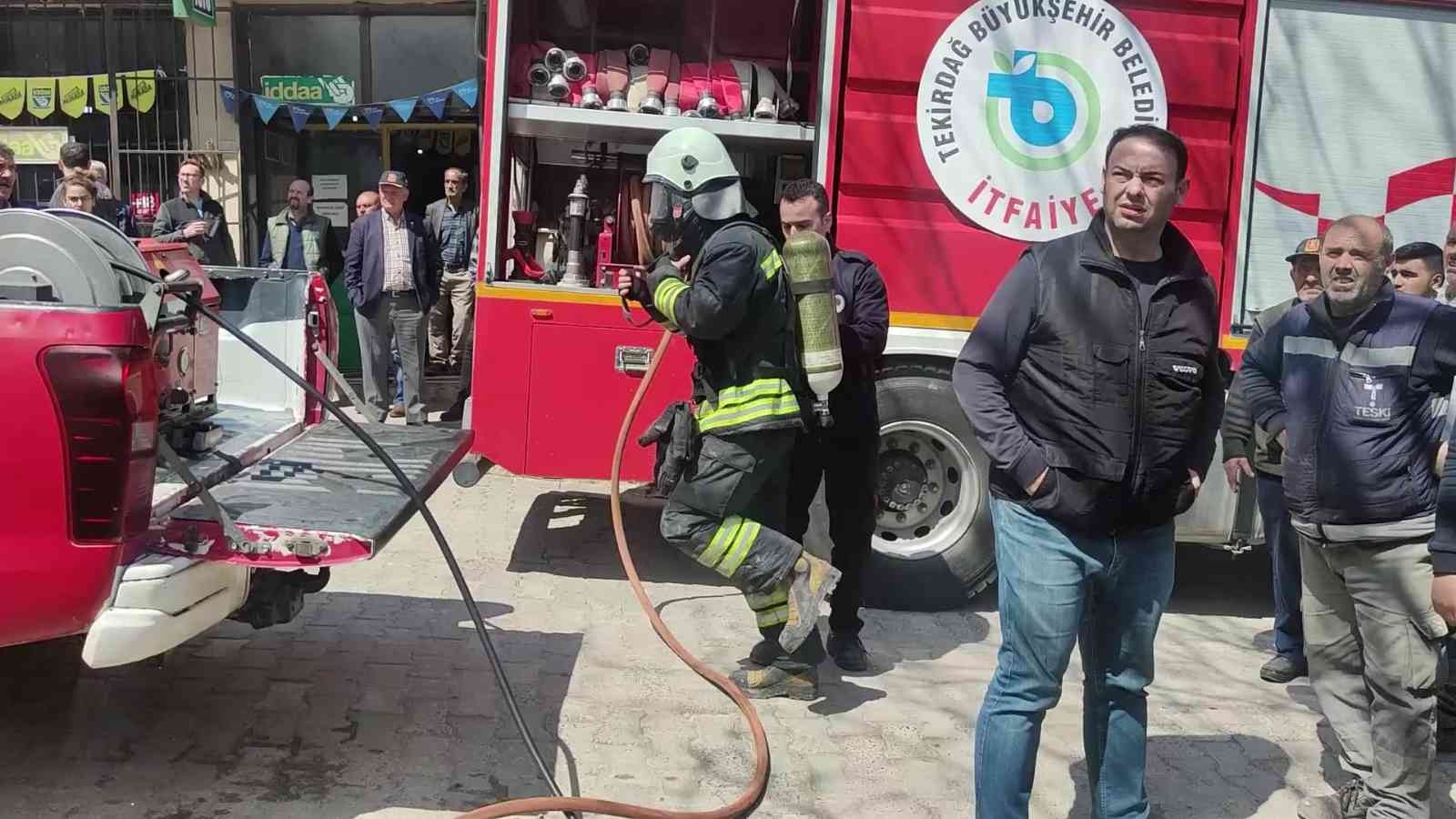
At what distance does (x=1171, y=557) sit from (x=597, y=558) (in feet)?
11.1

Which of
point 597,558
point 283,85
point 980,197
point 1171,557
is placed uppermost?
point 283,85

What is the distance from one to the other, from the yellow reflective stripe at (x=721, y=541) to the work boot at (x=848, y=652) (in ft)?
2.87

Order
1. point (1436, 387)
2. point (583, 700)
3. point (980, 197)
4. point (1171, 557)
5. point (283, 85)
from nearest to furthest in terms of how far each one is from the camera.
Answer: point (1171, 557), point (1436, 387), point (583, 700), point (980, 197), point (283, 85)

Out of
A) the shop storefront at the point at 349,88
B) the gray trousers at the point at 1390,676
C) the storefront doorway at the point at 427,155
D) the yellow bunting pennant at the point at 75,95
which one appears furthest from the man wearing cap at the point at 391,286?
the gray trousers at the point at 1390,676

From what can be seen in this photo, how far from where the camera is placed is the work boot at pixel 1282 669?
15.8ft

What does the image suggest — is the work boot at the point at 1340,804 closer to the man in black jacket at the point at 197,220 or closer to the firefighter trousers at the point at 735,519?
the firefighter trousers at the point at 735,519

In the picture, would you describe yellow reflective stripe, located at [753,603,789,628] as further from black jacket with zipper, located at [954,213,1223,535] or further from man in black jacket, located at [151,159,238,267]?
man in black jacket, located at [151,159,238,267]

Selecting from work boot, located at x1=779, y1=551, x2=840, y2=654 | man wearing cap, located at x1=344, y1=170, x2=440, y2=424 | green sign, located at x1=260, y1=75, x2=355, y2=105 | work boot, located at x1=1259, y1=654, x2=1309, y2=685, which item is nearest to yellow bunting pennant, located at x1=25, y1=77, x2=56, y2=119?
green sign, located at x1=260, y1=75, x2=355, y2=105

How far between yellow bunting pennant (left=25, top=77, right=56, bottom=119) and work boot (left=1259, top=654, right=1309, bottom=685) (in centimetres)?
1108

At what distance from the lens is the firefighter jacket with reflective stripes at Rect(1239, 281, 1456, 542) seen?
346cm

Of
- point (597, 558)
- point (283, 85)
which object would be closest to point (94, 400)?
point (597, 558)

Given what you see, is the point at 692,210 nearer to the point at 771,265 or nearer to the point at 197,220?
the point at 771,265

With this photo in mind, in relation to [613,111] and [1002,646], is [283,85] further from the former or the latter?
[1002,646]

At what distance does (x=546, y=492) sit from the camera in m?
7.24
